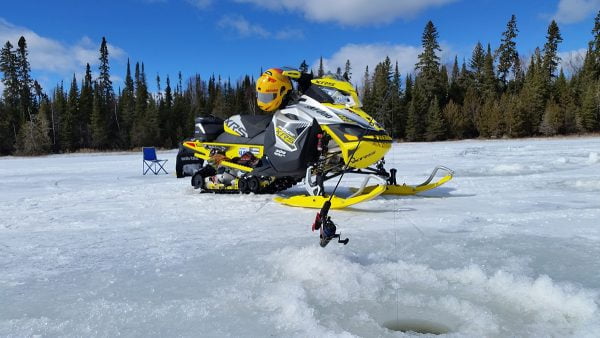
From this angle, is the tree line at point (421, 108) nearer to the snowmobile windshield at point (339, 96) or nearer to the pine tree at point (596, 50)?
the pine tree at point (596, 50)

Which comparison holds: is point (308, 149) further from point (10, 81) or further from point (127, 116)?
point (10, 81)

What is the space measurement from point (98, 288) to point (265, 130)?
13.3 feet

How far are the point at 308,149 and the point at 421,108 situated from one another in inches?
1676

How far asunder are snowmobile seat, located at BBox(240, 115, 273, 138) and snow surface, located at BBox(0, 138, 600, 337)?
5.85 feet

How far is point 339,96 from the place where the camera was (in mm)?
5480

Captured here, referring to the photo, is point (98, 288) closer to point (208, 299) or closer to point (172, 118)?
point (208, 299)

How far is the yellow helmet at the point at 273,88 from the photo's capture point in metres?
6.02

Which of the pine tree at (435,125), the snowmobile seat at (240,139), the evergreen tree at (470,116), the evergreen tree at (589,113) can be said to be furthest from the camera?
the evergreen tree at (470,116)

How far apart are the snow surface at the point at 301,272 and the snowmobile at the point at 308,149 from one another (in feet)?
2.05

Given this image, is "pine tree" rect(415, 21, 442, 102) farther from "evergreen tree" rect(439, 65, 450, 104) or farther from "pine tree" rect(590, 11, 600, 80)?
"pine tree" rect(590, 11, 600, 80)

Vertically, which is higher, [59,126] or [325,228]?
[59,126]

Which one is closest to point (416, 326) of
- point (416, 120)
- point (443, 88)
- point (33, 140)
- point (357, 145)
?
point (357, 145)

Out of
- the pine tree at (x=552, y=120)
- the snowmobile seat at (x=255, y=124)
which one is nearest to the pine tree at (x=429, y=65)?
the pine tree at (x=552, y=120)


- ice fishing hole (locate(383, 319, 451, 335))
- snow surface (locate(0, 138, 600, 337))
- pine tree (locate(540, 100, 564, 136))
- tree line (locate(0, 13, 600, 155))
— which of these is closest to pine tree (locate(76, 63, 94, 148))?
tree line (locate(0, 13, 600, 155))
